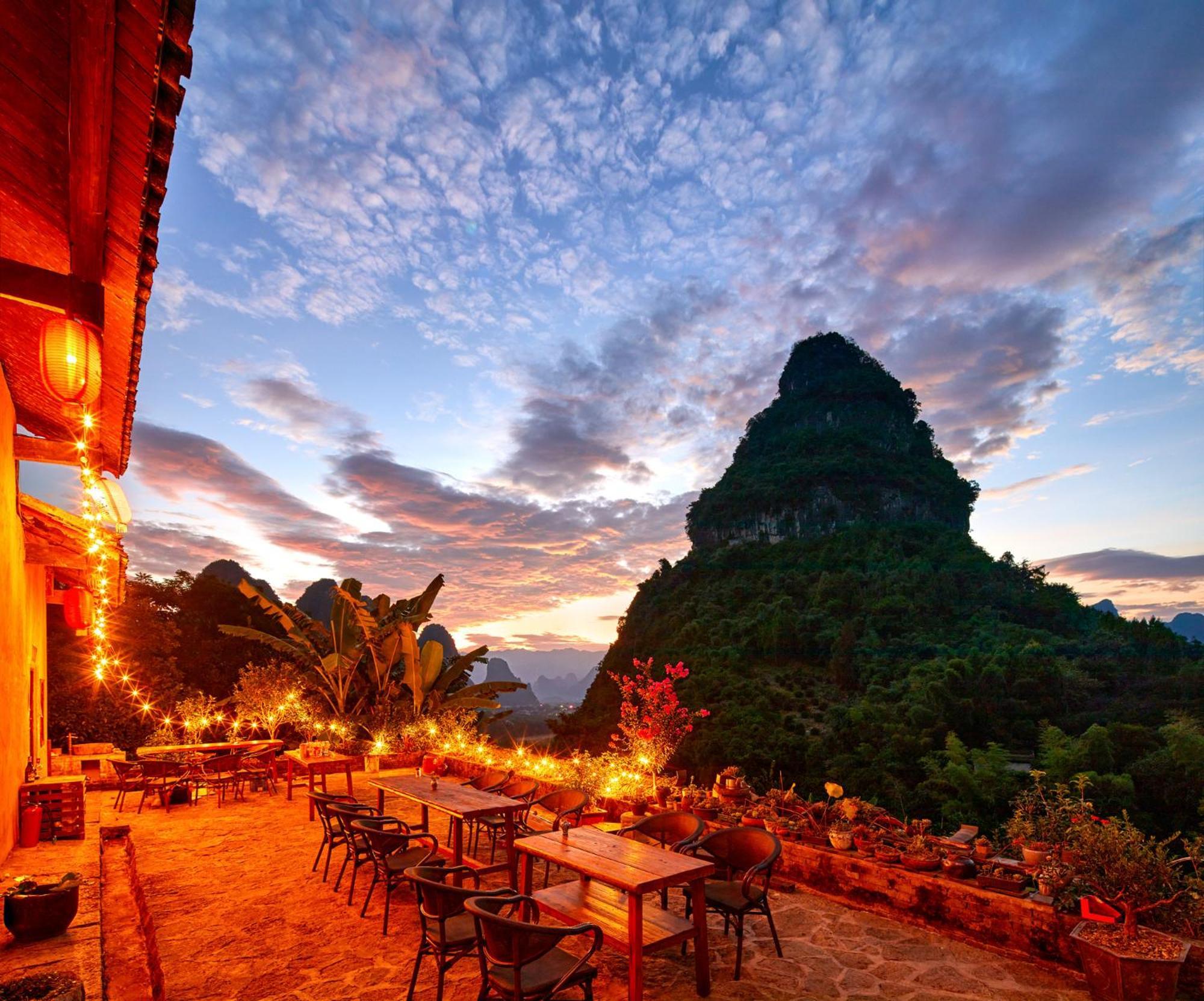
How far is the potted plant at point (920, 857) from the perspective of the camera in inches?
182

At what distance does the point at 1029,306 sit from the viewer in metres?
25.6

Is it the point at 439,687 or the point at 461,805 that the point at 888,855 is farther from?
the point at 439,687

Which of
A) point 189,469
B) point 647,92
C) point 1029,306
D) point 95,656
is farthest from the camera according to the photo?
point 1029,306

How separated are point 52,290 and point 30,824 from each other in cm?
546

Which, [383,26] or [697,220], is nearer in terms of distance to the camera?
[383,26]


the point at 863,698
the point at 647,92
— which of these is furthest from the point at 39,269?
the point at 863,698

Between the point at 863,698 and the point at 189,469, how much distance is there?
33.2 metres

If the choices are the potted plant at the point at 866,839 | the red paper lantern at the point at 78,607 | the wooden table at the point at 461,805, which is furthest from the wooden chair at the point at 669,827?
the red paper lantern at the point at 78,607

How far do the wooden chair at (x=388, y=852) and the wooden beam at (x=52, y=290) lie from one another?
374 centimetres

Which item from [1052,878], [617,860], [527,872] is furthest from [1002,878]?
[527,872]

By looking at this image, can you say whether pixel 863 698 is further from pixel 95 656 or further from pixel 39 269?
pixel 39 269

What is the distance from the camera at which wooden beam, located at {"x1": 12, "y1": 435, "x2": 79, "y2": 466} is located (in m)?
5.95

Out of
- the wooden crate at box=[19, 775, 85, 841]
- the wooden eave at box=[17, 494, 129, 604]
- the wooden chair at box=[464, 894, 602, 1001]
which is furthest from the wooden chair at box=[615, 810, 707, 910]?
the wooden eave at box=[17, 494, 129, 604]

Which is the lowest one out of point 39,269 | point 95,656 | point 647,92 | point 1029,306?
point 95,656
